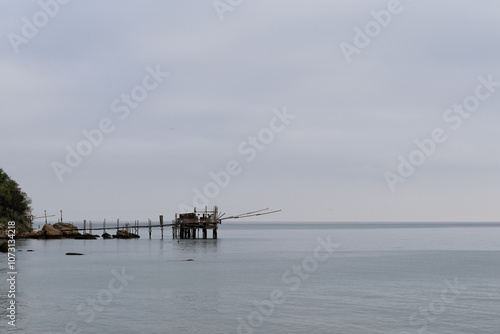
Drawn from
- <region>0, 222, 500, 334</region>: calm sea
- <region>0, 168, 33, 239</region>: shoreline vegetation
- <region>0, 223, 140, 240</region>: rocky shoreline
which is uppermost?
<region>0, 168, 33, 239</region>: shoreline vegetation

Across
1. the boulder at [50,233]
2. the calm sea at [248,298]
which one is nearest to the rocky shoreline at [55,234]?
the boulder at [50,233]

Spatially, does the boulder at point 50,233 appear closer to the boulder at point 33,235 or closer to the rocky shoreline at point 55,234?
the rocky shoreline at point 55,234

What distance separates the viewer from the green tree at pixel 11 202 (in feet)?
381

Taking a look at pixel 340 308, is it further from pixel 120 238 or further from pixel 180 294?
pixel 120 238

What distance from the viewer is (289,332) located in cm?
3162

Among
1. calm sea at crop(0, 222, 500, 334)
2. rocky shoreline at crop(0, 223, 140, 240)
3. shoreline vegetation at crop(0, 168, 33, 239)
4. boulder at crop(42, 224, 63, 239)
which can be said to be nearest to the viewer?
calm sea at crop(0, 222, 500, 334)

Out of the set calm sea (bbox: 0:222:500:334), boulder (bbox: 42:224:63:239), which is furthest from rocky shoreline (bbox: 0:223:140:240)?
calm sea (bbox: 0:222:500:334)

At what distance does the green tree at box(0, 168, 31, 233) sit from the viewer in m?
116

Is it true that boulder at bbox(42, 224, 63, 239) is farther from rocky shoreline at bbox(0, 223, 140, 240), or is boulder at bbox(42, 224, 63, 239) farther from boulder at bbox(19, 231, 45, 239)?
boulder at bbox(19, 231, 45, 239)

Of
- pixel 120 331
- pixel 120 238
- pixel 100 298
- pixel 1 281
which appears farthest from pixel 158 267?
pixel 120 238

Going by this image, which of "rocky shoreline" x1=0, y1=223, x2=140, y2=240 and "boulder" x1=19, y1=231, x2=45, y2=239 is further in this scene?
"rocky shoreline" x1=0, y1=223, x2=140, y2=240

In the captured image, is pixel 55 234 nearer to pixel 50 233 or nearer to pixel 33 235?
pixel 50 233

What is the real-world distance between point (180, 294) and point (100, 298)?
5842 millimetres

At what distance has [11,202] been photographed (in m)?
119
